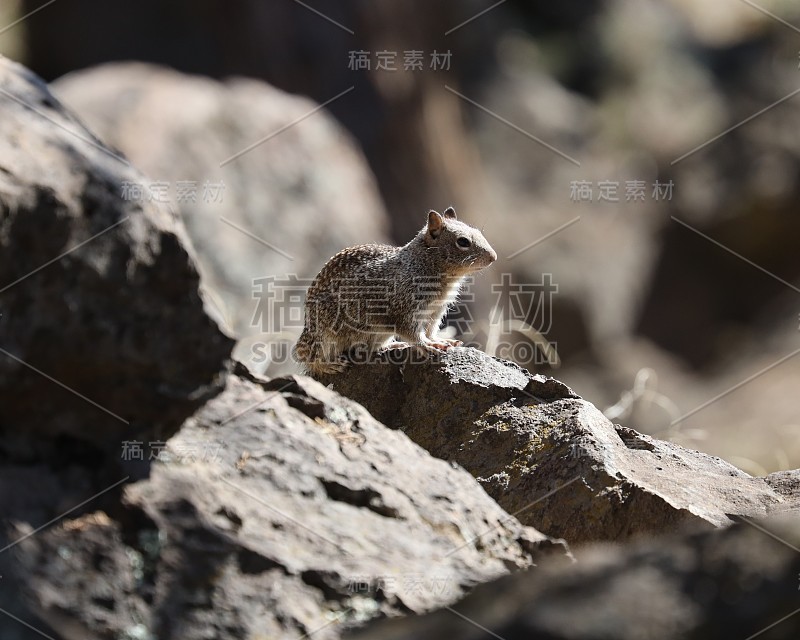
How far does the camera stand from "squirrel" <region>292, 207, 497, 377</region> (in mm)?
5418

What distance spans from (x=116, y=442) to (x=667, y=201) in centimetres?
1503

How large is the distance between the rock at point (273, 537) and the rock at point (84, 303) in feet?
0.81

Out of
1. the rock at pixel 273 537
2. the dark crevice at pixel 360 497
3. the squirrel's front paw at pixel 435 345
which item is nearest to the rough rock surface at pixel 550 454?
the squirrel's front paw at pixel 435 345

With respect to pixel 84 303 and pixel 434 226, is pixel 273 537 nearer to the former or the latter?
pixel 84 303

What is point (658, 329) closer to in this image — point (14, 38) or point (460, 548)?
point (14, 38)

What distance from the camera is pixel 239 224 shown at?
1106 centimetres

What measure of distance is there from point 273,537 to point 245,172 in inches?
353

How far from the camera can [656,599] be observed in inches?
97.1

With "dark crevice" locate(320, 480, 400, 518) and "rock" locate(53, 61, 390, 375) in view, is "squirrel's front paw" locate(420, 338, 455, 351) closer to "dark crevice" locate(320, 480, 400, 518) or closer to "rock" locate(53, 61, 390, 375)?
"dark crevice" locate(320, 480, 400, 518)

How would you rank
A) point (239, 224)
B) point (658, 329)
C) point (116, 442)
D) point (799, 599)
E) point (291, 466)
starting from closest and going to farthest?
1. point (799, 599)
2. point (116, 442)
3. point (291, 466)
4. point (239, 224)
5. point (658, 329)

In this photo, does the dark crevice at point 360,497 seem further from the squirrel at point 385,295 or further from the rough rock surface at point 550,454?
the squirrel at point 385,295

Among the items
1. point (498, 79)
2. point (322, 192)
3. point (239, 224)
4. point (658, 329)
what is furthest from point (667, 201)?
point (239, 224)

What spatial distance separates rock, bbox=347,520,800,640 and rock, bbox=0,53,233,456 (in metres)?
0.97

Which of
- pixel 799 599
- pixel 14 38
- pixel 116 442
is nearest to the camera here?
pixel 799 599
